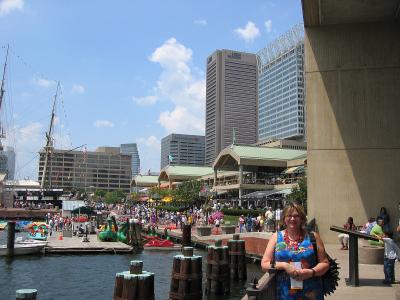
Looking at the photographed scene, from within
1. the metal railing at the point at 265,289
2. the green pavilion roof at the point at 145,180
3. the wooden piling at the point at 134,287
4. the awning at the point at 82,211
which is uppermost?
the green pavilion roof at the point at 145,180

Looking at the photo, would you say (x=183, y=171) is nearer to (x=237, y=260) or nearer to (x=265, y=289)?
(x=237, y=260)

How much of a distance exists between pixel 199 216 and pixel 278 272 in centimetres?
5582

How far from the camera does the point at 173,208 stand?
88.2m

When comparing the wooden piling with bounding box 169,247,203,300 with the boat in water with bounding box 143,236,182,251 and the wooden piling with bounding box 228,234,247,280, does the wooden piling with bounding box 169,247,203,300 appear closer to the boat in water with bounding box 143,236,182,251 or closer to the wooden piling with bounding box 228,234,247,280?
the wooden piling with bounding box 228,234,247,280

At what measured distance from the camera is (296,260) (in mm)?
5336

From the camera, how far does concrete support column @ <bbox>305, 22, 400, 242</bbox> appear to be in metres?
24.2

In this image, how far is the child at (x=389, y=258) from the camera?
41.6 ft

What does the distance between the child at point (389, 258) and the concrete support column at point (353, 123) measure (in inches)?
459

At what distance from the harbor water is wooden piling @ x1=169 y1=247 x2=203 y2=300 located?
2.51 meters

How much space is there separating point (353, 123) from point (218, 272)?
1050cm

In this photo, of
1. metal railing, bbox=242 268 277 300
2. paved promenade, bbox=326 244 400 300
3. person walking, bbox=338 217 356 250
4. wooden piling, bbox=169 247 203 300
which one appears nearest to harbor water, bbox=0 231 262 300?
wooden piling, bbox=169 247 203 300

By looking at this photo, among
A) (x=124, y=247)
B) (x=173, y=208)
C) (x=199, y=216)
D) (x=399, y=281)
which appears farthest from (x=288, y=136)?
(x=399, y=281)

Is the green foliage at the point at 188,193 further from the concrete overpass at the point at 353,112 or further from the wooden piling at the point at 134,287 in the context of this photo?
the wooden piling at the point at 134,287

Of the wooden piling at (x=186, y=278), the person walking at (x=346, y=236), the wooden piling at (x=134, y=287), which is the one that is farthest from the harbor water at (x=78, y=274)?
the wooden piling at (x=134, y=287)
